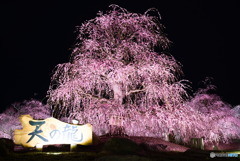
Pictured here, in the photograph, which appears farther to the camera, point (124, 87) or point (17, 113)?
point (17, 113)

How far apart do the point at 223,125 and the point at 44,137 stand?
1476cm

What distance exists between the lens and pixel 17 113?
2759 cm

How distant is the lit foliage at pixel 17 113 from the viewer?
26.1 m

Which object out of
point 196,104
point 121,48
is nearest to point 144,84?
point 121,48

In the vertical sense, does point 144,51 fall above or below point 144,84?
above

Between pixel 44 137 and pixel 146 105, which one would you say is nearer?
pixel 44 137

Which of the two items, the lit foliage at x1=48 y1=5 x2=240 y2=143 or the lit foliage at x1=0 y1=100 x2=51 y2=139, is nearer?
the lit foliage at x1=48 y1=5 x2=240 y2=143

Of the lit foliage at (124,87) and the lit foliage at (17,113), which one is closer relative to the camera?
the lit foliage at (124,87)

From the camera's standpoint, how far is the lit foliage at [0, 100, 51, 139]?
85.6 feet

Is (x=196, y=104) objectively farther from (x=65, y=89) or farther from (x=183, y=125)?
(x=65, y=89)

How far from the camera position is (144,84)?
12609 millimetres

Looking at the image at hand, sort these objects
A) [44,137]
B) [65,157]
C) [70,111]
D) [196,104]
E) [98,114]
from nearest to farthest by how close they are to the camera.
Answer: [65,157] < [44,137] < [98,114] < [70,111] < [196,104]

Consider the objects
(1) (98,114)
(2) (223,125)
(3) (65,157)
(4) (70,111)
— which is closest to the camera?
(3) (65,157)

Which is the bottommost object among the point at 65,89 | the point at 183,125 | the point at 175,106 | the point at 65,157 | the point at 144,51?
the point at 65,157
